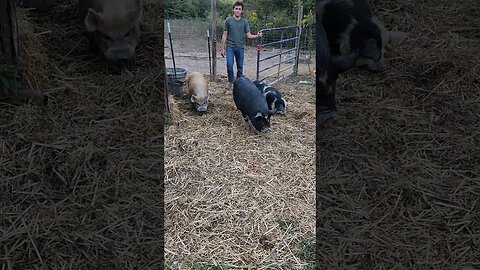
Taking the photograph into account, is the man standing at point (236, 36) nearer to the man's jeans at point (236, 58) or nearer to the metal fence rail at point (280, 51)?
Answer: the man's jeans at point (236, 58)

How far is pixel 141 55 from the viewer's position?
3717 mm

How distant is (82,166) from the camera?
8.11 ft

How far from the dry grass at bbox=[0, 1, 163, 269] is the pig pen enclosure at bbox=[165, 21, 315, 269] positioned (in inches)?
4.6

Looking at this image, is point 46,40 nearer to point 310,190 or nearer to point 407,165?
point 310,190

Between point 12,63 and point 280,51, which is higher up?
point 12,63

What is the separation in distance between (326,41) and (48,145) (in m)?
1.83

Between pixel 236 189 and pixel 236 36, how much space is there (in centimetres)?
147

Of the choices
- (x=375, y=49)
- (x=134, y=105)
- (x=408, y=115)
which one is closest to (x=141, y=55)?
(x=134, y=105)

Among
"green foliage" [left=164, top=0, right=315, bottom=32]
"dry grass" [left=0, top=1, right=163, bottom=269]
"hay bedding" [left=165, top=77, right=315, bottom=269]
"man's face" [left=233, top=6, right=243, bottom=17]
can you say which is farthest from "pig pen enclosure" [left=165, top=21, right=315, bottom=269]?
"green foliage" [left=164, top=0, right=315, bottom=32]

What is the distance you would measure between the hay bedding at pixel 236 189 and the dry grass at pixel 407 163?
0.13 metres

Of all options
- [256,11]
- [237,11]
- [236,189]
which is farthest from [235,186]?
[256,11]

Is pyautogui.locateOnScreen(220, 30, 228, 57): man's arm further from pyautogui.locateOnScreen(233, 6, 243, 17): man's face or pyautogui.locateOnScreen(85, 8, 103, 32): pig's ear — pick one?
pyautogui.locateOnScreen(85, 8, 103, 32): pig's ear

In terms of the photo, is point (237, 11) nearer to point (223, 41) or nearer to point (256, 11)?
point (223, 41)

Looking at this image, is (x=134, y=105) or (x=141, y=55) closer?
(x=134, y=105)
